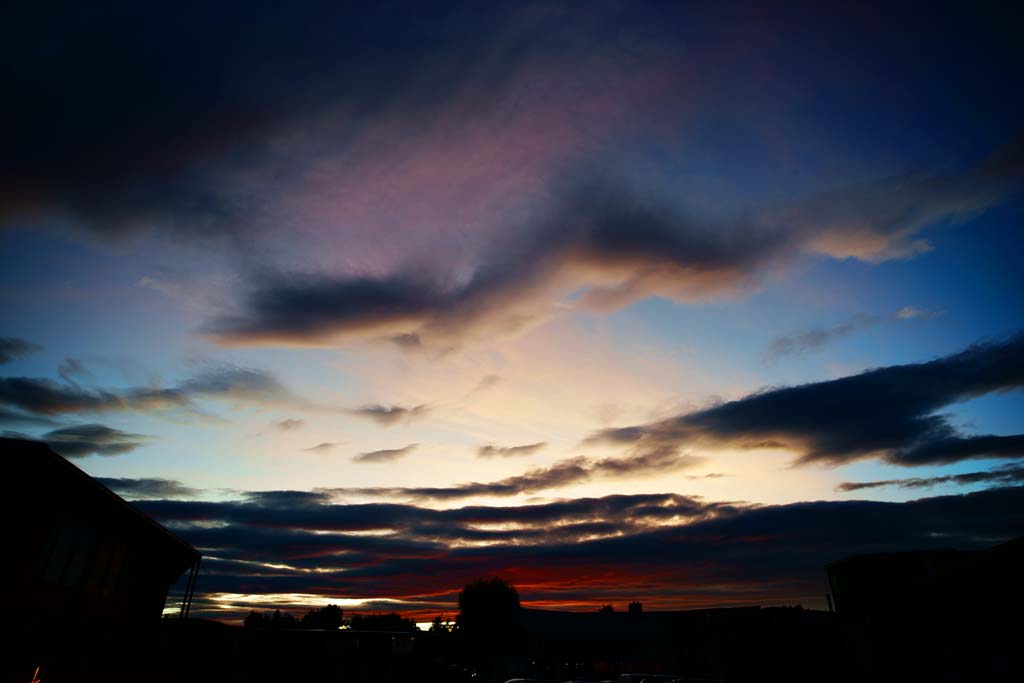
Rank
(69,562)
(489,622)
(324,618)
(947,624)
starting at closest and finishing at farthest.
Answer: (947,624) < (69,562) < (489,622) < (324,618)

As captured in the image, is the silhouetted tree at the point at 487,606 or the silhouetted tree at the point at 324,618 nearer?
the silhouetted tree at the point at 487,606

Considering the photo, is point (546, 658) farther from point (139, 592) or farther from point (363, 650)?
point (139, 592)

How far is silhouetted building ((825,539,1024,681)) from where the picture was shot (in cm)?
1986

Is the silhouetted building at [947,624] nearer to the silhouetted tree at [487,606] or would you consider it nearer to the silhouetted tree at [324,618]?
the silhouetted tree at [487,606]

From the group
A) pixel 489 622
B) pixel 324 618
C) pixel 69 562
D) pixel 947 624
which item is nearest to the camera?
pixel 947 624

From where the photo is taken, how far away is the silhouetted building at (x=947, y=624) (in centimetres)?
1986

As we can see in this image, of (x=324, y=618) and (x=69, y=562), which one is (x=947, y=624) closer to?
(x=69, y=562)

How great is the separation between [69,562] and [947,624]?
124 ft

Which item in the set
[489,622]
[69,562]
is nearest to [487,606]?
[489,622]

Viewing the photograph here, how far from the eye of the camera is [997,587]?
816 inches

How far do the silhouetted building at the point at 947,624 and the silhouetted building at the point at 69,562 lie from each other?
33.0 meters

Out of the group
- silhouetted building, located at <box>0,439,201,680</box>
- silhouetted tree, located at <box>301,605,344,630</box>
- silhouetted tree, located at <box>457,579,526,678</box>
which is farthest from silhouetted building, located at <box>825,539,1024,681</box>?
silhouetted tree, located at <box>301,605,344,630</box>

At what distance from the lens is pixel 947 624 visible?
78.6 ft

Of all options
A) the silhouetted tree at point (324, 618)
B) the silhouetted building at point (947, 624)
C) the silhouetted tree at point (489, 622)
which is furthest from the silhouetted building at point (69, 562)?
the silhouetted tree at point (324, 618)
